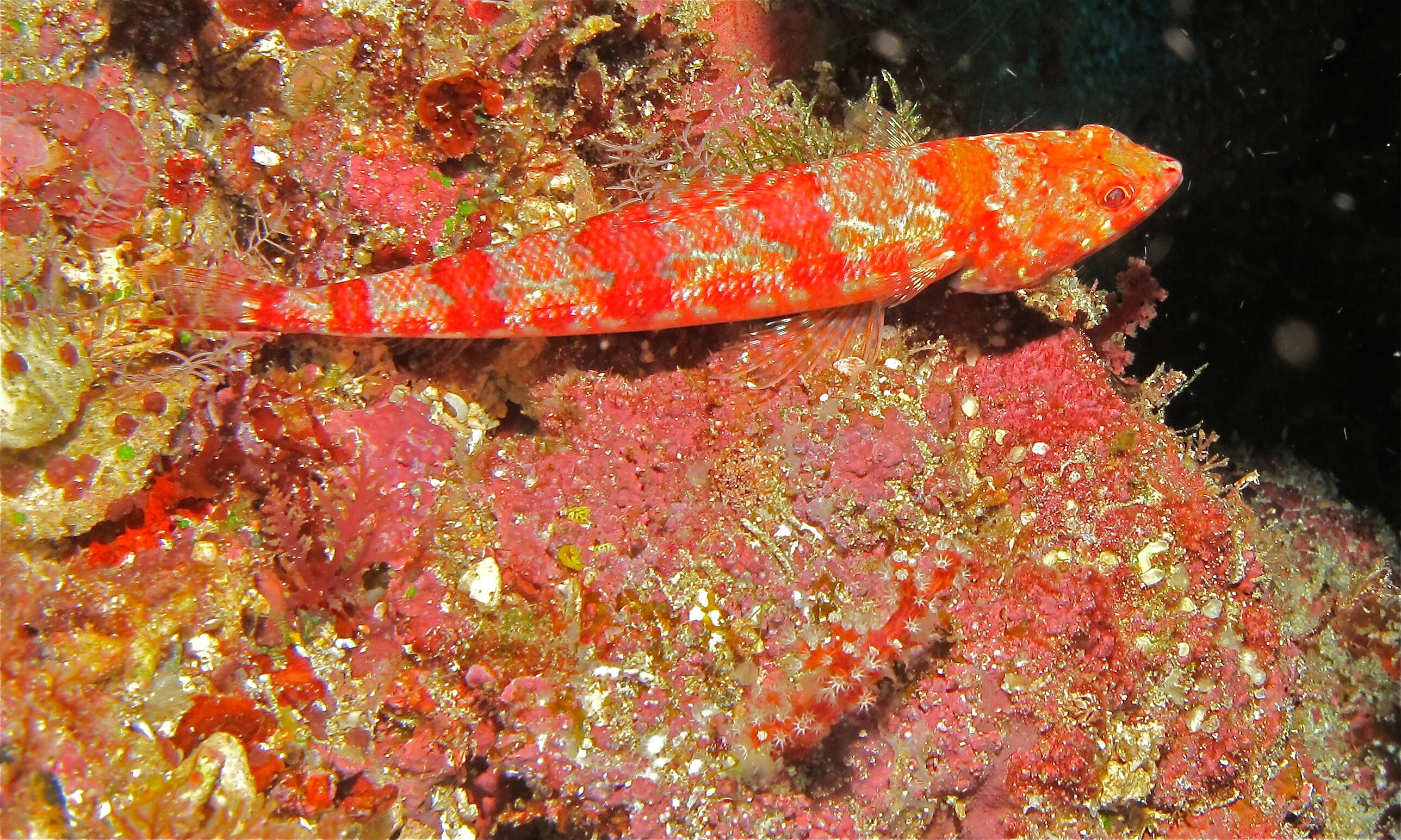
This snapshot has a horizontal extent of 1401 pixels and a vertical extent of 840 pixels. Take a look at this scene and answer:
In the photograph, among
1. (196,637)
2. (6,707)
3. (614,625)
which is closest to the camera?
(6,707)

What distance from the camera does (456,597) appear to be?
10.6 ft

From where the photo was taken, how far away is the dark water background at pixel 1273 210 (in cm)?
555

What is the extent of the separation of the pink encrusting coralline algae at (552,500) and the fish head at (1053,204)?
0.12ft

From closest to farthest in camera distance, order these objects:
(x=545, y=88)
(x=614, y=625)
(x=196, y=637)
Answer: (x=196, y=637) < (x=614, y=625) < (x=545, y=88)

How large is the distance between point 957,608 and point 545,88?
3.12 m

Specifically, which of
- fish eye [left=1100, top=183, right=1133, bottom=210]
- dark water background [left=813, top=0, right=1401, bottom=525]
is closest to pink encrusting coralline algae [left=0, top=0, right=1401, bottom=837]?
fish eye [left=1100, top=183, right=1133, bottom=210]

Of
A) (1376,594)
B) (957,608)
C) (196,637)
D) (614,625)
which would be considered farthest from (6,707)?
(1376,594)

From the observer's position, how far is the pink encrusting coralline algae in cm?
293

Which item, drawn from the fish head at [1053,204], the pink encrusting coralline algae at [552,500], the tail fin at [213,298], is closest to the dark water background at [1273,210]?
the fish head at [1053,204]

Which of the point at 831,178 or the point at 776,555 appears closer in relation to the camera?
the point at 776,555

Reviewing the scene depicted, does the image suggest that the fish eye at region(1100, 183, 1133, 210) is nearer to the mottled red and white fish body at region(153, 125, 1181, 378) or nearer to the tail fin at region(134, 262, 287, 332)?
the mottled red and white fish body at region(153, 125, 1181, 378)

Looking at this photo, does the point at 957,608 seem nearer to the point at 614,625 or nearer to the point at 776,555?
the point at 776,555

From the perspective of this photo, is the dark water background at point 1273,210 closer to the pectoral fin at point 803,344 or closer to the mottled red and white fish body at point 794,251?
the mottled red and white fish body at point 794,251

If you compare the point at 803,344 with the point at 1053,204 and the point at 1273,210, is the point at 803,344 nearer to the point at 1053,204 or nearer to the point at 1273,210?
the point at 1053,204
